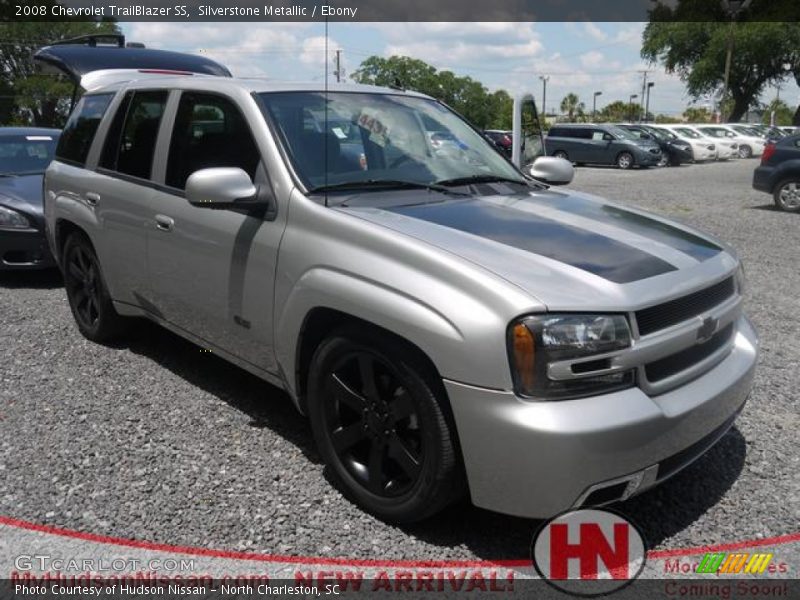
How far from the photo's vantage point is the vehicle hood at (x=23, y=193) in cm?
702

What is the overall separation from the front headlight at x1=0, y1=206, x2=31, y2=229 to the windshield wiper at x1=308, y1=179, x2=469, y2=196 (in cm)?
474

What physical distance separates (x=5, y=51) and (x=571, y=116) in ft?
256

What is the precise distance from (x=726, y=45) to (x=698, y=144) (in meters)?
23.2

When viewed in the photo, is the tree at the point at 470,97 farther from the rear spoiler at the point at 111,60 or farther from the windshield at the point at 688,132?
the rear spoiler at the point at 111,60

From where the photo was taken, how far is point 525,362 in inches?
96.8

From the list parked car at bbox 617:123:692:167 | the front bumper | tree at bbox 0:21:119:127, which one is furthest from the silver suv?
tree at bbox 0:21:119:127

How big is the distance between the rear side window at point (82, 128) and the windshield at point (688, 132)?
99.5ft

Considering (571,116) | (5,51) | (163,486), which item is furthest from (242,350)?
(571,116)

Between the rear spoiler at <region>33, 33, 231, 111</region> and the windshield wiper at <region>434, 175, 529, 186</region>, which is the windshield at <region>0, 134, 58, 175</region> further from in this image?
the windshield wiper at <region>434, 175, 529, 186</region>

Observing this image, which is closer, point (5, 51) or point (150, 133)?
point (150, 133)

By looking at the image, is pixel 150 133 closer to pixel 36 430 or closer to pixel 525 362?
pixel 36 430

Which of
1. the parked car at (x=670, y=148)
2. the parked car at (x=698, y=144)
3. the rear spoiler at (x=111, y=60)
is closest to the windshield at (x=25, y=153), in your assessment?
the rear spoiler at (x=111, y=60)

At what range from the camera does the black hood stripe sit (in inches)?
109

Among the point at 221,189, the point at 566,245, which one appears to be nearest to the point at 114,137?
the point at 221,189
